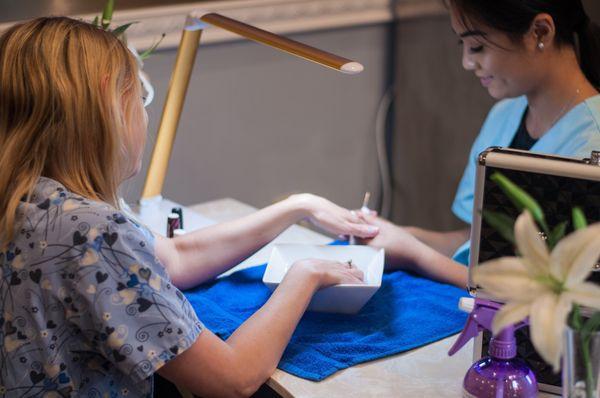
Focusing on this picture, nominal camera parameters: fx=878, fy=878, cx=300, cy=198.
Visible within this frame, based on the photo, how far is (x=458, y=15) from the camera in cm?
170

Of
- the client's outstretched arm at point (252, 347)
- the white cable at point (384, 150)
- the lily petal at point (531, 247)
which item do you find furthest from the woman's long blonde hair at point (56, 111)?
the white cable at point (384, 150)

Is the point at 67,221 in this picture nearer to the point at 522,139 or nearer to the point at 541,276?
the point at 541,276

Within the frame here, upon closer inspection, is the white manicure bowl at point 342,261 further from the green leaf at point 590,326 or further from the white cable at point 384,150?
the white cable at point 384,150

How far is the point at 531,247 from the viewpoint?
2.49ft

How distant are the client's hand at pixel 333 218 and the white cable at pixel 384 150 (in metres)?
1.21

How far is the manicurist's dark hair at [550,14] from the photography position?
1.63 m

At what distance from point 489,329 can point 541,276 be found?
0.40m

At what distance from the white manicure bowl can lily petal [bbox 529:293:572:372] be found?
65 cm

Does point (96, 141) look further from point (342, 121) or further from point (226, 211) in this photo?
point (342, 121)

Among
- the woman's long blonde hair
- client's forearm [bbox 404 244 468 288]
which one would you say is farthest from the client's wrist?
the woman's long blonde hair

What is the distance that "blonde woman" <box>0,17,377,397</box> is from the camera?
1.11 m

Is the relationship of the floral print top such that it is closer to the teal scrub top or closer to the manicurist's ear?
the teal scrub top

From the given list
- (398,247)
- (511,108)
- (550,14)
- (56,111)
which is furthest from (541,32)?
(56,111)

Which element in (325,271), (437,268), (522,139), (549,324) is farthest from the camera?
(522,139)
